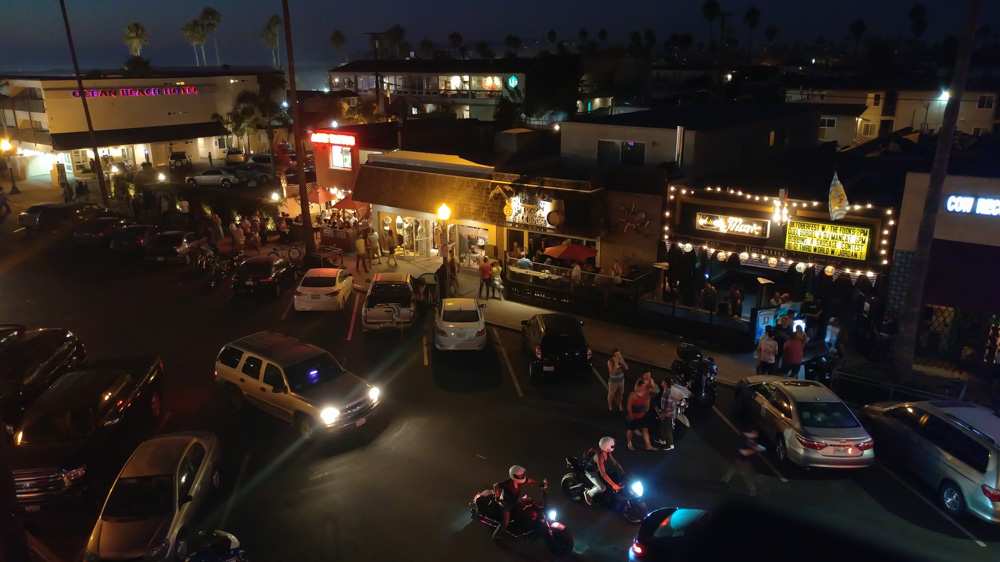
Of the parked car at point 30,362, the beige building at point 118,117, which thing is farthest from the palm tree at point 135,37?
the parked car at point 30,362

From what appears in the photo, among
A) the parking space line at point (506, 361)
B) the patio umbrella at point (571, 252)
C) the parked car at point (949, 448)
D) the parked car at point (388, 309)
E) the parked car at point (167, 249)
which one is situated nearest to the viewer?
the parked car at point (949, 448)

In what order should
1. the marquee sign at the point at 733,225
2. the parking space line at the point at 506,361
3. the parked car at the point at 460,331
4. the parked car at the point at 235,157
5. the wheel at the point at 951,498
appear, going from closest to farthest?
the wheel at the point at 951,498, the parking space line at the point at 506,361, the parked car at the point at 460,331, the marquee sign at the point at 733,225, the parked car at the point at 235,157

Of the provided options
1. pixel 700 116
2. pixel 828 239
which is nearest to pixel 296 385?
pixel 828 239

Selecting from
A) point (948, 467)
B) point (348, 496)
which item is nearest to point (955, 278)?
point (948, 467)

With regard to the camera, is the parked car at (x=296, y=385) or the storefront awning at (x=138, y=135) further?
the storefront awning at (x=138, y=135)

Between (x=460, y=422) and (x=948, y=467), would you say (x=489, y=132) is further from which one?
(x=948, y=467)

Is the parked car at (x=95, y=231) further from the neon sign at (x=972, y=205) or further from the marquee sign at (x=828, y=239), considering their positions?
the neon sign at (x=972, y=205)

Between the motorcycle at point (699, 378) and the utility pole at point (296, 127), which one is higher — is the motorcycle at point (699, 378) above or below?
below

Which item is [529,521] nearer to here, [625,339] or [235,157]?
[625,339]
